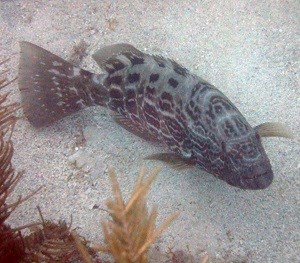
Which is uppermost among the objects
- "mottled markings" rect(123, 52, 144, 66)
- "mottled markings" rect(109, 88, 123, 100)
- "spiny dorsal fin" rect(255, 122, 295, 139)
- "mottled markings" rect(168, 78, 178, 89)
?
"mottled markings" rect(123, 52, 144, 66)

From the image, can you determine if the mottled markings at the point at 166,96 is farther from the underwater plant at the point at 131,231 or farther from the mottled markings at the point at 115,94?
the underwater plant at the point at 131,231

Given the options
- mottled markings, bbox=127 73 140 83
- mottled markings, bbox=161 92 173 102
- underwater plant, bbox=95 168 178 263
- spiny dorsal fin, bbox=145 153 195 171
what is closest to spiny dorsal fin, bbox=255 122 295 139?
spiny dorsal fin, bbox=145 153 195 171

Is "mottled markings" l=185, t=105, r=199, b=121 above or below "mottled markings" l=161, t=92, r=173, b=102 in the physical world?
below

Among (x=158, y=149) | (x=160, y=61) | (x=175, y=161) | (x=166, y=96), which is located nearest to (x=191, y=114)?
(x=166, y=96)

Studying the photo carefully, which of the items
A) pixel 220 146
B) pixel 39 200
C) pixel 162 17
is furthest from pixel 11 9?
pixel 220 146

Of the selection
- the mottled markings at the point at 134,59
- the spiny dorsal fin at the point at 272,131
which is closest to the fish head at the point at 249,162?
the spiny dorsal fin at the point at 272,131

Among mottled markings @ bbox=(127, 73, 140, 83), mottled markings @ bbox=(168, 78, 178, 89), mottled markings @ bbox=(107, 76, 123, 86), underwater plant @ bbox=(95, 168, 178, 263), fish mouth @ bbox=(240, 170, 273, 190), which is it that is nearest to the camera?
underwater plant @ bbox=(95, 168, 178, 263)

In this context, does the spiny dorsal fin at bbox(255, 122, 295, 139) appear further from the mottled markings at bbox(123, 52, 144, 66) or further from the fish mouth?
the mottled markings at bbox(123, 52, 144, 66)
